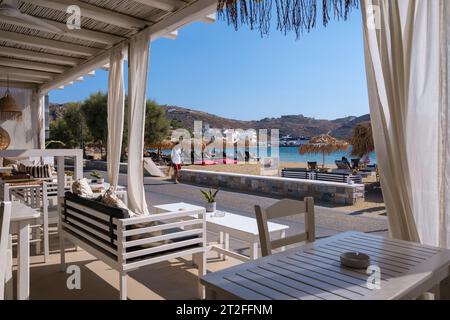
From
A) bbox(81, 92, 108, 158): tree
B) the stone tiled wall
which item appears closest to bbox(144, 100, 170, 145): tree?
bbox(81, 92, 108, 158): tree

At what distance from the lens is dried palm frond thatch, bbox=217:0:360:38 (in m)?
2.02

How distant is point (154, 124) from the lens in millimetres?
19156

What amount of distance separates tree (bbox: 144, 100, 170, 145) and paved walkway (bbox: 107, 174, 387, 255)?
10.4m

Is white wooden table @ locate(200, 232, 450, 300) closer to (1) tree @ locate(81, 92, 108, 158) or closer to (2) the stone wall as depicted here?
(2) the stone wall

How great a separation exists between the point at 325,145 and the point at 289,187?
7.39 metres

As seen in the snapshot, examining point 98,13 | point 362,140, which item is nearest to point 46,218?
point 98,13

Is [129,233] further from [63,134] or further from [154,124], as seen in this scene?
[63,134]

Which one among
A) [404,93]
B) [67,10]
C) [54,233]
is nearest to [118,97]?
[67,10]

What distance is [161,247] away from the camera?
244 cm

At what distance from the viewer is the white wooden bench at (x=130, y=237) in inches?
90.0

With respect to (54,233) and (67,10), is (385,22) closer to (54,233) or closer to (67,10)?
(67,10)

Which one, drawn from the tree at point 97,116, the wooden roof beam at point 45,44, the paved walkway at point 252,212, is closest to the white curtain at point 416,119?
the paved walkway at point 252,212

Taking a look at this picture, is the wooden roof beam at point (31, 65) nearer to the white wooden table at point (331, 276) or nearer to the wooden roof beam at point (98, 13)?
the wooden roof beam at point (98, 13)

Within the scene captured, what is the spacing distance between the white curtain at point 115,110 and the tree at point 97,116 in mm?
12469
